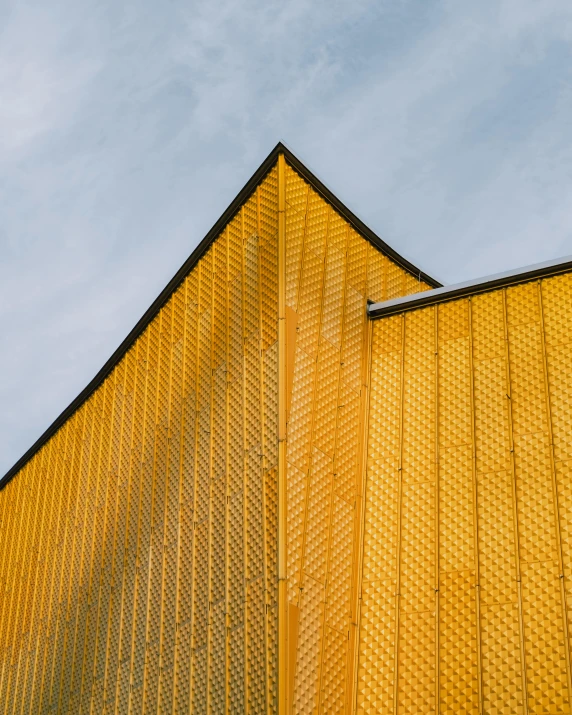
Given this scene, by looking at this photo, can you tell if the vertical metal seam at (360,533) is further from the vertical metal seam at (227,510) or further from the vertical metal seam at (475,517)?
the vertical metal seam at (475,517)

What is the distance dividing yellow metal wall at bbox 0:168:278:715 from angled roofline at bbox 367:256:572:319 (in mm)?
3268

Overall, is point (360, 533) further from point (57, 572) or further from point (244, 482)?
point (57, 572)

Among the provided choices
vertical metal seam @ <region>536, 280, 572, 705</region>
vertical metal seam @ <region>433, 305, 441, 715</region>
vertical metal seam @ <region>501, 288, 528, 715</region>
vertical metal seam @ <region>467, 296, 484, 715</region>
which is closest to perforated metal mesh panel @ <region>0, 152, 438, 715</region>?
vertical metal seam @ <region>433, 305, 441, 715</region>

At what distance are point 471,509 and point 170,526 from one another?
21.2 feet

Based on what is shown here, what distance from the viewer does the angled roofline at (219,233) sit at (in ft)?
68.2

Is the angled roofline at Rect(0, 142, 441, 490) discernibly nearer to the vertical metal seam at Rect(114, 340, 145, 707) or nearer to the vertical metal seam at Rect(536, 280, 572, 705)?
the vertical metal seam at Rect(114, 340, 145, 707)

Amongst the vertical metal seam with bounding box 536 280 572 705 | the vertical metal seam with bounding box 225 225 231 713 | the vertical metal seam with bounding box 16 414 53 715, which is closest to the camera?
the vertical metal seam with bounding box 536 280 572 705

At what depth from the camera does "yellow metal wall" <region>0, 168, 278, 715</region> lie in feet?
54.6

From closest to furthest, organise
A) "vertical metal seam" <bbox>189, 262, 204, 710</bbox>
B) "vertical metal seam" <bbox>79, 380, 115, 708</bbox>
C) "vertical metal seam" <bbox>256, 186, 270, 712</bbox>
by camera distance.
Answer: "vertical metal seam" <bbox>256, 186, 270, 712</bbox>, "vertical metal seam" <bbox>189, 262, 204, 710</bbox>, "vertical metal seam" <bbox>79, 380, 115, 708</bbox>

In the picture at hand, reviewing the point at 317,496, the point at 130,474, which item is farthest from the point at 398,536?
the point at 130,474

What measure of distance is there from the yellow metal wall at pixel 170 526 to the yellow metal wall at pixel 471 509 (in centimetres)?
246

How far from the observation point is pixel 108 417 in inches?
976

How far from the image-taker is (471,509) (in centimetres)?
1709

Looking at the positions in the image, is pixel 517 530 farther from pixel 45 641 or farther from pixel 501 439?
pixel 45 641
